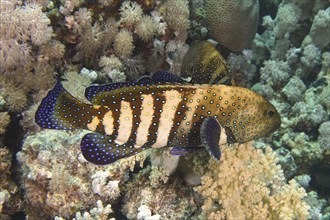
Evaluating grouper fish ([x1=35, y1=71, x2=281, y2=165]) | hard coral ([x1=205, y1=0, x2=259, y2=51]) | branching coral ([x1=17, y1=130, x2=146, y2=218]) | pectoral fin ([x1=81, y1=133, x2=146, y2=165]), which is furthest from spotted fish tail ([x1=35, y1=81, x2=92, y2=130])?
hard coral ([x1=205, y1=0, x2=259, y2=51])

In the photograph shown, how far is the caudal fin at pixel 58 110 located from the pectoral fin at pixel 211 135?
3.71 feet

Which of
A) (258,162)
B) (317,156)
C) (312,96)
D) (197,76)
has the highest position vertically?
(197,76)

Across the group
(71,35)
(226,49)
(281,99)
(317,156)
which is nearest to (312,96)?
(281,99)

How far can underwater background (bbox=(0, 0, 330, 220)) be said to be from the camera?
3.98 meters

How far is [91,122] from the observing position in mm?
2953

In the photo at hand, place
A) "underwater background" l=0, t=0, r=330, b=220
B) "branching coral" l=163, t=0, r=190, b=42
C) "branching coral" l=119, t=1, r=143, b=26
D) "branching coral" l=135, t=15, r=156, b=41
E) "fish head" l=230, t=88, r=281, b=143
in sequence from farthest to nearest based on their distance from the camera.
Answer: "branching coral" l=163, t=0, r=190, b=42
"branching coral" l=135, t=15, r=156, b=41
"branching coral" l=119, t=1, r=143, b=26
"underwater background" l=0, t=0, r=330, b=220
"fish head" l=230, t=88, r=281, b=143

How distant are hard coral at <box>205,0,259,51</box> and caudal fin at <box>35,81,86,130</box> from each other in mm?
4489

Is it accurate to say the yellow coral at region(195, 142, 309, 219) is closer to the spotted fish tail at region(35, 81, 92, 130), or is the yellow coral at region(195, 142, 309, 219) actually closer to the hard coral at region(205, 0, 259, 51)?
the spotted fish tail at region(35, 81, 92, 130)

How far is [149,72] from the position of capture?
5.99m

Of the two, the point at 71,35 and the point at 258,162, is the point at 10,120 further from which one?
the point at 258,162

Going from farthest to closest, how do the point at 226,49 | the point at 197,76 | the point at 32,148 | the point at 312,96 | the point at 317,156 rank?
the point at 226,49 → the point at 312,96 → the point at 317,156 → the point at 32,148 → the point at 197,76

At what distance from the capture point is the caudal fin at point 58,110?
117 inches

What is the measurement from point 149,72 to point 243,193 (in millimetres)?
3019

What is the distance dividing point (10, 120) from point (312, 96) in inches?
224
